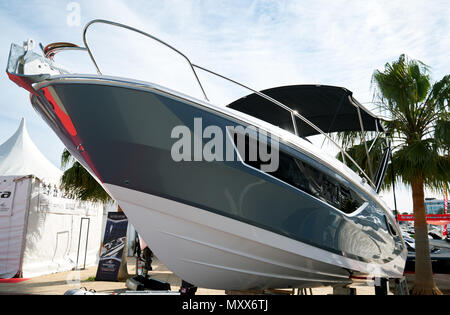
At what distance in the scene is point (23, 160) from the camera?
28.1 feet

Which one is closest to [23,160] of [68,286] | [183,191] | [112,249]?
[112,249]

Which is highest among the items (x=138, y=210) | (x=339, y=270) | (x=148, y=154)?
(x=148, y=154)

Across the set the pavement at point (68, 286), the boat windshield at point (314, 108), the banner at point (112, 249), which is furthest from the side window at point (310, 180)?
the banner at point (112, 249)

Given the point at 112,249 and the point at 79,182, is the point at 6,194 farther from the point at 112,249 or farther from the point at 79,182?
the point at 112,249

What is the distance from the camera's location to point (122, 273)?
283 inches

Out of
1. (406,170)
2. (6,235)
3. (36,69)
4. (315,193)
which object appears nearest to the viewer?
(36,69)

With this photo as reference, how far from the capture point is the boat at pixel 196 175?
230 cm

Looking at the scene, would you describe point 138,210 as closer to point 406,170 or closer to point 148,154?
point 148,154

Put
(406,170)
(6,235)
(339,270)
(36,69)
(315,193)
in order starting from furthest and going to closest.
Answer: (6,235) → (406,170) → (339,270) → (315,193) → (36,69)

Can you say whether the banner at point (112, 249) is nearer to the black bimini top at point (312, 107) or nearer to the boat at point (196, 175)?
the black bimini top at point (312, 107)

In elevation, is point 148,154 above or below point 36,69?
below

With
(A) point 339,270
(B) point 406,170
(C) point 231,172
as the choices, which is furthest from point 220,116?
(B) point 406,170

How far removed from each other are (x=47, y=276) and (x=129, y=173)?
721 centimetres

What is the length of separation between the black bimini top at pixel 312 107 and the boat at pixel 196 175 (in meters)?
1.45
